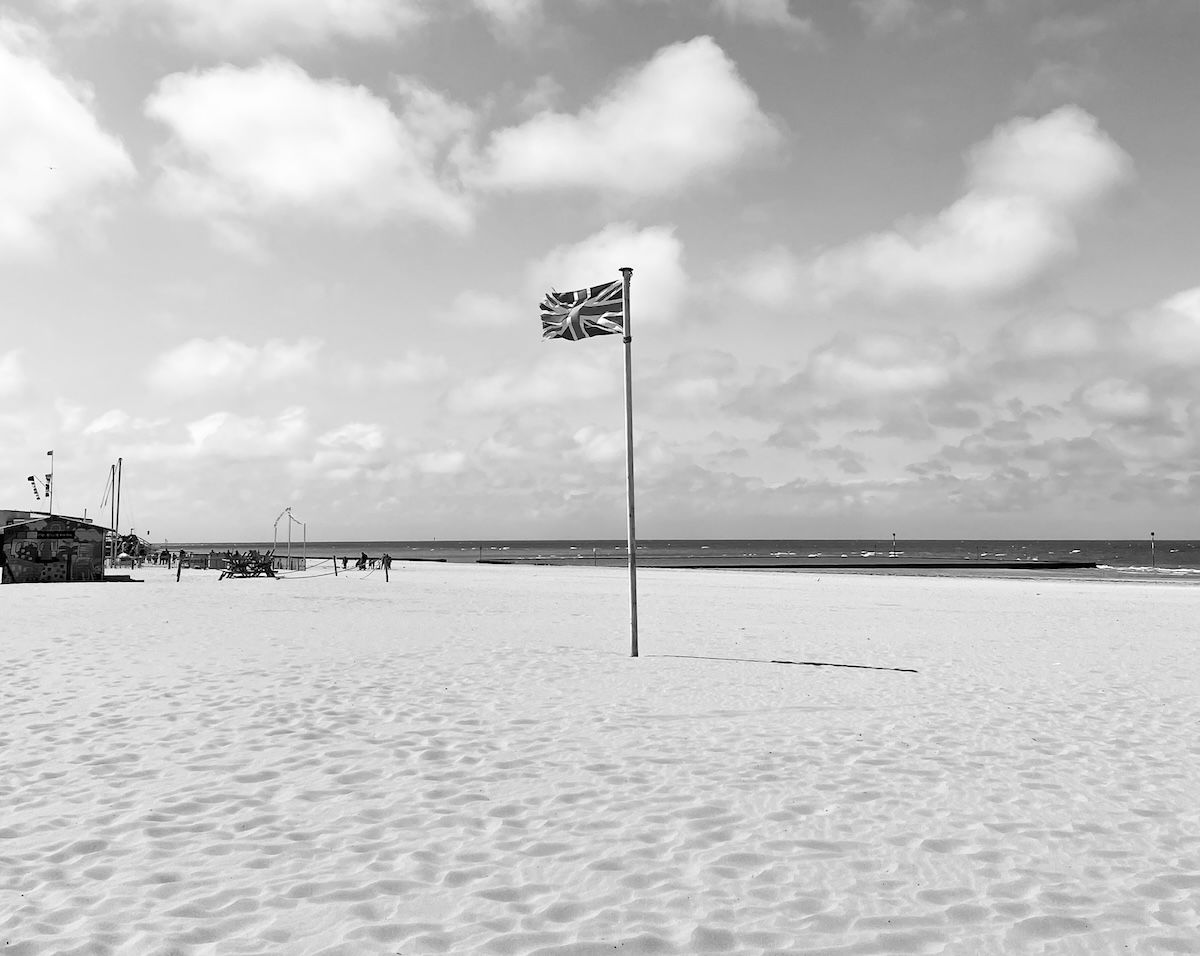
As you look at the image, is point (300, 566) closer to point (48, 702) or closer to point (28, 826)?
point (48, 702)

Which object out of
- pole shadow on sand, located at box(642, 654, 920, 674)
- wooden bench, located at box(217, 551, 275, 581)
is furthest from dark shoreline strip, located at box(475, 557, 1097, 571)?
pole shadow on sand, located at box(642, 654, 920, 674)

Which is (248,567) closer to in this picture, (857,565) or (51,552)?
(51,552)

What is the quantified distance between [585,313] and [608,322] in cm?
48

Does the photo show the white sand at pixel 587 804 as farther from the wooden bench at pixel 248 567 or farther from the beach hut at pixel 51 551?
the wooden bench at pixel 248 567

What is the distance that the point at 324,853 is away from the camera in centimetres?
522

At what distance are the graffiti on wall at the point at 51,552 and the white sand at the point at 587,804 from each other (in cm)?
2644

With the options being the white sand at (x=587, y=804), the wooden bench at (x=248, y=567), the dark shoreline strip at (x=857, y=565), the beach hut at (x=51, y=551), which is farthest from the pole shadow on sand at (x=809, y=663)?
the dark shoreline strip at (x=857, y=565)

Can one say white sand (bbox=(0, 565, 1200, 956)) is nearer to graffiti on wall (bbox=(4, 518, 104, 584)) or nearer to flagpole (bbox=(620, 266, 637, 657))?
flagpole (bbox=(620, 266, 637, 657))

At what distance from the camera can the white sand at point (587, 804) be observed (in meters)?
4.30

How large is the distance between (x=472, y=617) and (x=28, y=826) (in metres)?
15.7

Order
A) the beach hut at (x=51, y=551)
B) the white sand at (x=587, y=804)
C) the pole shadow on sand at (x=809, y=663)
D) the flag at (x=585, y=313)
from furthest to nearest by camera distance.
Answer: the beach hut at (x=51, y=551) → the flag at (x=585, y=313) → the pole shadow on sand at (x=809, y=663) → the white sand at (x=587, y=804)

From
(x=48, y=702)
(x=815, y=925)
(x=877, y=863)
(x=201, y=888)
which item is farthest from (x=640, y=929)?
(x=48, y=702)

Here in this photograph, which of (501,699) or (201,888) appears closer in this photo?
(201,888)

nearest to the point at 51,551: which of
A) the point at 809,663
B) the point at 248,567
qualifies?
the point at 248,567
